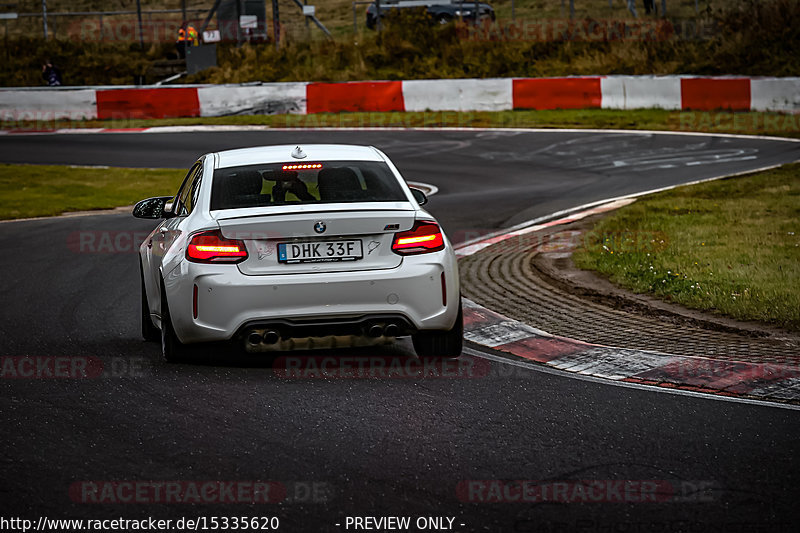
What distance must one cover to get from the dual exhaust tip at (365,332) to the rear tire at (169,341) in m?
0.54

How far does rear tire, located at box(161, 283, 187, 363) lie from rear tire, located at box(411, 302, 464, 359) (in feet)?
4.93

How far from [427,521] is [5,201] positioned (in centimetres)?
1509

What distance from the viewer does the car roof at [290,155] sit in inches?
306

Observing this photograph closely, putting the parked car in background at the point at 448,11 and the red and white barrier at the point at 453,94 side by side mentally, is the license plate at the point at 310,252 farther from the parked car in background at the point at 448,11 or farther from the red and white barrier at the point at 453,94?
the parked car in background at the point at 448,11

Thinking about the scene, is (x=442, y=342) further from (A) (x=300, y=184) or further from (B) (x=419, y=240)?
(A) (x=300, y=184)

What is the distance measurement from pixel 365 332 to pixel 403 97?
2513 cm

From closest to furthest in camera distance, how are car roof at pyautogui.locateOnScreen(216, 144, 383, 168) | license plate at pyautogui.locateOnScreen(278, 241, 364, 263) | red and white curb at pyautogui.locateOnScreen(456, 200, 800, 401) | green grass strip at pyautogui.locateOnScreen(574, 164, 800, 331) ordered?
red and white curb at pyautogui.locateOnScreen(456, 200, 800, 401), license plate at pyautogui.locateOnScreen(278, 241, 364, 263), car roof at pyautogui.locateOnScreen(216, 144, 383, 168), green grass strip at pyautogui.locateOnScreen(574, 164, 800, 331)

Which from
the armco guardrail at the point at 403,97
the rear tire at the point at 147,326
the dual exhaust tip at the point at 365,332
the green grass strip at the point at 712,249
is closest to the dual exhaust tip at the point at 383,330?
the dual exhaust tip at the point at 365,332

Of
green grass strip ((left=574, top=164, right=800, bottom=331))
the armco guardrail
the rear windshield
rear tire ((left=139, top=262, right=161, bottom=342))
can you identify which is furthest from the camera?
the armco guardrail

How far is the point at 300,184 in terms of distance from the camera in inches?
299

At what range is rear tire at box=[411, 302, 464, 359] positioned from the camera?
24.2ft

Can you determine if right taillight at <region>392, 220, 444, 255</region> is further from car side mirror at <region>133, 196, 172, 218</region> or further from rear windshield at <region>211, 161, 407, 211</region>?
car side mirror at <region>133, 196, 172, 218</region>

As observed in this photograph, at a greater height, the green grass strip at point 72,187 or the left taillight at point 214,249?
the left taillight at point 214,249

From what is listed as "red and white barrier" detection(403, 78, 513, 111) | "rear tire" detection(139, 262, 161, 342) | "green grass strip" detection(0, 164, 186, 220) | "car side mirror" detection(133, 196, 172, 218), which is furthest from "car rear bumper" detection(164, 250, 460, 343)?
"red and white barrier" detection(403, 78, 513, 111)
